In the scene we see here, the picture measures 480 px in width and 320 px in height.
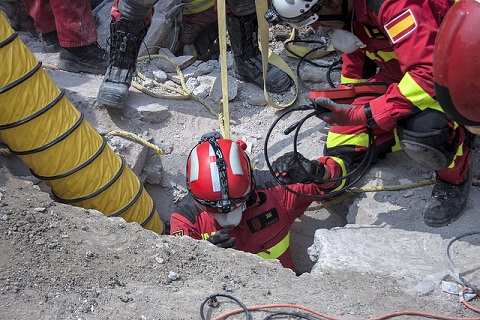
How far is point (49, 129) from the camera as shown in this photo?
12.3ft

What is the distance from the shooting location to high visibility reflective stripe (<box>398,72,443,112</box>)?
3104mm

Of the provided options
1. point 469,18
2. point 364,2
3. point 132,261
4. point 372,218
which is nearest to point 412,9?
point 364,2

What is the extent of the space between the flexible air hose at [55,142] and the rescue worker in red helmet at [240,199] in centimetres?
44

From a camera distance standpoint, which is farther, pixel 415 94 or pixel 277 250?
pixel 277 250

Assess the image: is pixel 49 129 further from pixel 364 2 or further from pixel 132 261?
pixel 364 2

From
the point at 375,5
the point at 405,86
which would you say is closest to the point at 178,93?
the point at 375,5

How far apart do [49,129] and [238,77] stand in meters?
1.84

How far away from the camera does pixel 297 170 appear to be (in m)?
3.86

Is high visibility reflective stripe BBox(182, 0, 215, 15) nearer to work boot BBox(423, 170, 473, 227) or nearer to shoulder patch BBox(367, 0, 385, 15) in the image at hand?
shoulder patch BBox(367, 0, 385, 15)

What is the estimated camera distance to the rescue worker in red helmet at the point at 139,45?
174 inches

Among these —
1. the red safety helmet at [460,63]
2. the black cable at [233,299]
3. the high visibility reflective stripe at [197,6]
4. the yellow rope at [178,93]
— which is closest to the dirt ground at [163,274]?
the black cable at [233,299]

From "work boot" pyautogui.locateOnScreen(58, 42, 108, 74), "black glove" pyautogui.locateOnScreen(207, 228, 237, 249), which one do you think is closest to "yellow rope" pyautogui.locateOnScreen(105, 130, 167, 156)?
"work boot" pyautogui.locateOnScreen(58, 42, 108, 74)

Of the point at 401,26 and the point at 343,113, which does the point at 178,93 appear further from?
the point at 401,26

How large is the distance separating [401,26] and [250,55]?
202 cm
